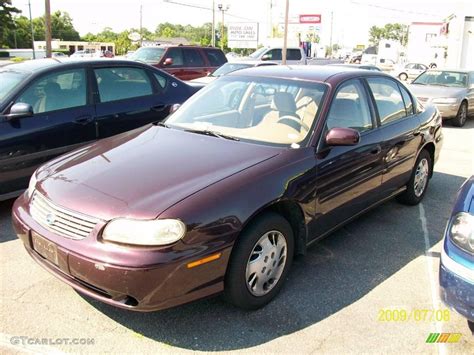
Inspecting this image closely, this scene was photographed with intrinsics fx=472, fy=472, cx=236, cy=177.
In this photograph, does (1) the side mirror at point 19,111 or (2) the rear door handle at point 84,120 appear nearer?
(1) the side mirror at point 19,111

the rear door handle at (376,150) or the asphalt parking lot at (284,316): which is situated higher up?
the rear door handle at (376,150)

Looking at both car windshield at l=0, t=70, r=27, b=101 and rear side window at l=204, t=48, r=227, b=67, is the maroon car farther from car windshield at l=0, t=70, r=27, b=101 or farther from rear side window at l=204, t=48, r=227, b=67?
rear side window at l=204, t=48, r=227, b=67

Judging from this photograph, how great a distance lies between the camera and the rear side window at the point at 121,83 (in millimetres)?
5750

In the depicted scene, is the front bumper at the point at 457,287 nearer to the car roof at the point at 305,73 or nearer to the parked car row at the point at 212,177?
the parked car row at the point at 212,177

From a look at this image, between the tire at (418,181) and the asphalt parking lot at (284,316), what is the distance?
1166 mm

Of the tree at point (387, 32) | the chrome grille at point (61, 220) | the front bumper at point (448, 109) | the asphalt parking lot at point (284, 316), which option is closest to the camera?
the chrome grille at point (61, 220)

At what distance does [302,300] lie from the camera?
11.1 feet

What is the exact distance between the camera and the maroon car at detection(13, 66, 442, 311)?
8.80 feet

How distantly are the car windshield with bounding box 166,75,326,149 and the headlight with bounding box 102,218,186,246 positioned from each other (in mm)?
1234

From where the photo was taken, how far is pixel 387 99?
4.79 m

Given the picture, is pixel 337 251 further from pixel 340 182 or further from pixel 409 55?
pixel 409 55
